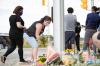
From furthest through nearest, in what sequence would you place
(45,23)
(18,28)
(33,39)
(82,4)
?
(82,4), (18,28), (33,39), (45,23)

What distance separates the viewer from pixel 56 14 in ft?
24.0

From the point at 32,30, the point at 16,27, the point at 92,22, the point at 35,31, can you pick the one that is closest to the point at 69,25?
the point at 92,22

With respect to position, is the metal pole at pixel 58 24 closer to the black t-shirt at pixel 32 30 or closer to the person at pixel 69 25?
the black t-shirt at pixel 32 30

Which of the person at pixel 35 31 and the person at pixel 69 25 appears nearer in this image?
the person at pixel 35 31

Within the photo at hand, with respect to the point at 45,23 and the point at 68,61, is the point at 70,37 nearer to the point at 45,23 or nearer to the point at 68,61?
the point at 45,23

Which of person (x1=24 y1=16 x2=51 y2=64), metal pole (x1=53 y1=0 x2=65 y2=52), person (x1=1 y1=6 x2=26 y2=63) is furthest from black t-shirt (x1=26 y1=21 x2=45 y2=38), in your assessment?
metal pole (x1=53 y1=0 x2=65 y2=52)

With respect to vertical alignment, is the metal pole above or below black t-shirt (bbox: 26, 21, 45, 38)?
above

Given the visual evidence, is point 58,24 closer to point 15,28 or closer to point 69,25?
point 15,28

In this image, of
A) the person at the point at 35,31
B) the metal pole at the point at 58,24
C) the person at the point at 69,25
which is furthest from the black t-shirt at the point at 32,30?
the metal pole at the point at 58,24

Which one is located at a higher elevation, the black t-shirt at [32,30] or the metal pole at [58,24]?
the metal pole at [58,24]

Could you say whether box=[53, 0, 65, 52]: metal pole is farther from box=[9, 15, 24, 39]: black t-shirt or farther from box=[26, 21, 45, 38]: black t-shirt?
box=[9, 15, 24, 39]: black t-shirt

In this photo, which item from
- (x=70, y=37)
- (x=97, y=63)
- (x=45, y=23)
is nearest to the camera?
(x=97, y=63)

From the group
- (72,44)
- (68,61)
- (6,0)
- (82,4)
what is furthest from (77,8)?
(68,61)

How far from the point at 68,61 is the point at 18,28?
5705 millimetres
